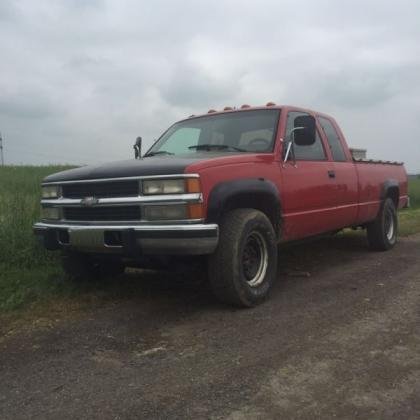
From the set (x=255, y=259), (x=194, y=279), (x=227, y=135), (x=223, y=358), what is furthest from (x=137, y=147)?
(x=223, y=358)

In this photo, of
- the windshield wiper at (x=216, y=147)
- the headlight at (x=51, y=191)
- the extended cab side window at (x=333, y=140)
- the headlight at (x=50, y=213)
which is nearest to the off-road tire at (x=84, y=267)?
the headlight at (x=50, y=213)

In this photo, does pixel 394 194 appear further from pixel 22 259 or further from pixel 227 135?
pixel 22 259

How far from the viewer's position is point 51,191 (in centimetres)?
514

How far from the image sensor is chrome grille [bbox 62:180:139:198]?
14.6 ft

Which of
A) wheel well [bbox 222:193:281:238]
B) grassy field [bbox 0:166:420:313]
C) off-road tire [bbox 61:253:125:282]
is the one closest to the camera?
wheel well [bbox 222:193:281:238]

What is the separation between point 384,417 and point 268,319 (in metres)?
1.75

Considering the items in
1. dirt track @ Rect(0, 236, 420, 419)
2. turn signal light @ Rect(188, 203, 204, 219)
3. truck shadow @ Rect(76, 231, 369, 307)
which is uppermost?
turn signal light @ Rect(188, 203, 204, 219)

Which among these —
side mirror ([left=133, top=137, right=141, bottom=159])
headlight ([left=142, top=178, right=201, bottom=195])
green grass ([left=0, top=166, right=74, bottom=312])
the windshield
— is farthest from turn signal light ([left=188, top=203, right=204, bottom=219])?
side mirror ([left=133, top=137, right=141, bottom=159])

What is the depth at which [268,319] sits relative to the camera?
14.4ft

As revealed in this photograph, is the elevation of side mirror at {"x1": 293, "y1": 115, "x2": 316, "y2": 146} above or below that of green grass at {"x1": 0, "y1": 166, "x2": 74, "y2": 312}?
above

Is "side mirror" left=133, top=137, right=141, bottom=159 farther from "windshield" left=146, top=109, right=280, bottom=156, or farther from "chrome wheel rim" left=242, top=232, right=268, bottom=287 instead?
"chrome wheel rim" left=242, top=232, right=268, bottom=287

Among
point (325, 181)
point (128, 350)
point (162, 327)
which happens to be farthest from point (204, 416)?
point (325, 181)

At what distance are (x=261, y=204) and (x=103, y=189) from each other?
5.02 feet

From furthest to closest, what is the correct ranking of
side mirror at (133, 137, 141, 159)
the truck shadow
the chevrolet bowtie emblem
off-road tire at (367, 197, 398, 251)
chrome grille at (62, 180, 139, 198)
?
off-road tire at (367, 197, 398, 251) < side mirror at (133, 137, 141, 159) < the truck shadow < the chevrolet bowtie emblem < chrome grille at (62, 180, 139, 198)
